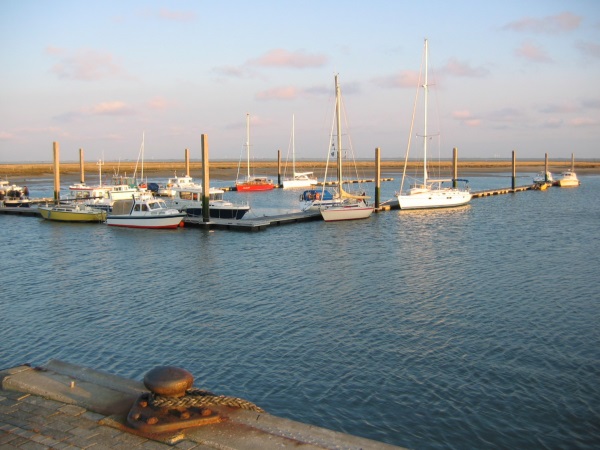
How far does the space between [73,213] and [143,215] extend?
26.5 feet

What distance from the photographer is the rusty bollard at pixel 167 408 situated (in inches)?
348

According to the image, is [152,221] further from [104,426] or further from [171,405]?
[171,405]

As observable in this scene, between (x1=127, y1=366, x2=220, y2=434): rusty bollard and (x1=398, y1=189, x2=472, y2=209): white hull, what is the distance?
158 feet

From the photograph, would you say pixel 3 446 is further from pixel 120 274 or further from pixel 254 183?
pixel 254 183

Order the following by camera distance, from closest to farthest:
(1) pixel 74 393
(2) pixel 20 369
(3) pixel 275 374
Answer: (1) pixel 74 393
(2) pixel 20 369
(3) pixel 275 374

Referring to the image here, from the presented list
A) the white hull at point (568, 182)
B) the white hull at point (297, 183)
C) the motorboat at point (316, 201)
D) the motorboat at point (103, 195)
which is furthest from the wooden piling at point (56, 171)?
the white hull at point (568, 182)

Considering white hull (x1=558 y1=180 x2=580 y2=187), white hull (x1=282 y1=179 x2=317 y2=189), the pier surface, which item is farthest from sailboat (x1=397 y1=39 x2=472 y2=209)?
the pier surface

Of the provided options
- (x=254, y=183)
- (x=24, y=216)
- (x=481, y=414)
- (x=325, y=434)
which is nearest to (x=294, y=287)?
(x=481, y=414)

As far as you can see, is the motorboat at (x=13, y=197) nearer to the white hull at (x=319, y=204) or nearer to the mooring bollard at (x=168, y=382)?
the white hull at (x=319, y=204)

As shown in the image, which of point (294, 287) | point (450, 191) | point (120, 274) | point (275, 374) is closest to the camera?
point (275, 374)

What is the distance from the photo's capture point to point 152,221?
43.3 meters

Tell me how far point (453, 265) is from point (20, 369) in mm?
22803

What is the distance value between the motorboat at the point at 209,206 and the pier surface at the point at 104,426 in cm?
3660

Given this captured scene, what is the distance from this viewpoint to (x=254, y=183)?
8700 centimetres
